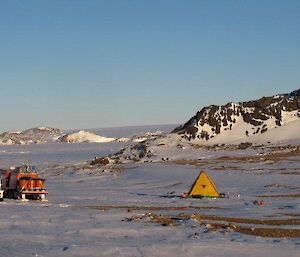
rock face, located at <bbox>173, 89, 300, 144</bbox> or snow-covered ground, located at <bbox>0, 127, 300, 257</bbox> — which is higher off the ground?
rock face, located at <bbox>173, 89, 300, 144</bbox>

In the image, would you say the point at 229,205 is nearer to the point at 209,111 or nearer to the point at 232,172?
the point at 232,172

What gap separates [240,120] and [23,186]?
64254 millimetres

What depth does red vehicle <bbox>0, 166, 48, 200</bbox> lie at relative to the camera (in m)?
34.3

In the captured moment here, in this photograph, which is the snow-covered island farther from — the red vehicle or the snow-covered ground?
A: the red vehicle

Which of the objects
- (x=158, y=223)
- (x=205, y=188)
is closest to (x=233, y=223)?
(x=158, y=223)

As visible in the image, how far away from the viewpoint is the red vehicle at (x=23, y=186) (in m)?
34.3

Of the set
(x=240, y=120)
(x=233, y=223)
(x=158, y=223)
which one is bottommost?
(x=233, y=223)

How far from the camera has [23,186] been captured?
3462 cm

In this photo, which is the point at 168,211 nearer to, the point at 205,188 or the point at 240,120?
the point at 205,188

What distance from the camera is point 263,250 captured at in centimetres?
1598

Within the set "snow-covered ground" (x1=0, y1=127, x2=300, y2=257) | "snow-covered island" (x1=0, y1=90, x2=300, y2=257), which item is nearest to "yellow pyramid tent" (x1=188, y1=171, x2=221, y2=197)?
"snow-covered island" (x1=0, y1=90, x2=300, y2=257)

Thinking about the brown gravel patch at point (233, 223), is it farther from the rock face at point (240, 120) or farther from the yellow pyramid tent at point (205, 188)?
the rock face at point (240, 120)

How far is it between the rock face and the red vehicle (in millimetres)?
56328

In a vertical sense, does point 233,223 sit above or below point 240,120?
below
